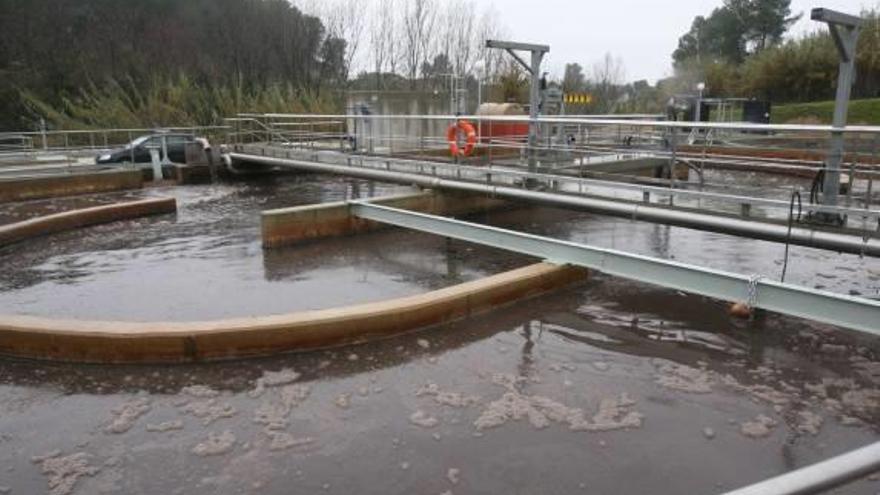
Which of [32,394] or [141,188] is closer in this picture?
[32,394]

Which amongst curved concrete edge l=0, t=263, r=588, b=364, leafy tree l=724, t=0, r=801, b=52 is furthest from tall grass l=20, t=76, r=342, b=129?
leafy tree l=724, t=0, r=801, b=52

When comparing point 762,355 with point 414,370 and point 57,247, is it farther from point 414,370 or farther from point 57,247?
point 57,247

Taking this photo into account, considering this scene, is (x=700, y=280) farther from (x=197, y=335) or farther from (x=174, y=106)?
(x=174, y=106)

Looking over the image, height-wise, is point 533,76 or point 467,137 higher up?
point 533,76

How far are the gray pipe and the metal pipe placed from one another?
5.63 metres

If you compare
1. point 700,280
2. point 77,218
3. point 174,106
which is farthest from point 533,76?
point 174,106

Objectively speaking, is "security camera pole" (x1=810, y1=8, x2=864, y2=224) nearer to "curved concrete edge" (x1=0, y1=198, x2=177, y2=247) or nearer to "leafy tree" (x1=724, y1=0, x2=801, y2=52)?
"curved concrete edge" (x1=0, y1=198, x2=177, y2=247)

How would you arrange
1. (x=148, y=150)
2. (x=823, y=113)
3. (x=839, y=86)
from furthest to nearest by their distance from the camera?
1. (x=823, y=113)
2. (x=148, y=150)
3. (x=839, y=86)

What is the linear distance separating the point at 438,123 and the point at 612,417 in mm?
18400

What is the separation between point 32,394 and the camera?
5.22 m

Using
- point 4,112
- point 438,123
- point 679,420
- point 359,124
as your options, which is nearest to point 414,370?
point 679,420

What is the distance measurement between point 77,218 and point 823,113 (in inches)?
1223

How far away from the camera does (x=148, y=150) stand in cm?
2044

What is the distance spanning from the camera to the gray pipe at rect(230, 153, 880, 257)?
21.6ft
